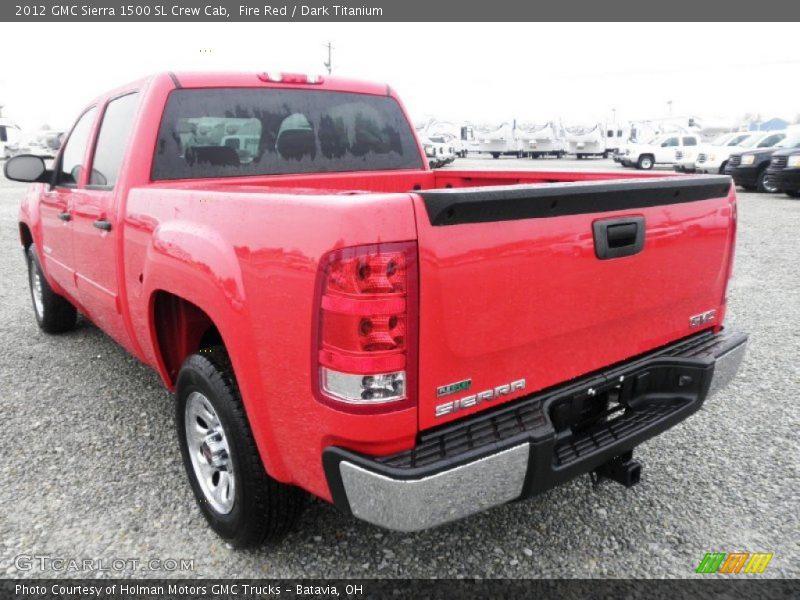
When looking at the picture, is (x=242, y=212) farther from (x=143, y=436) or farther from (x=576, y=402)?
(x=143, y=436)

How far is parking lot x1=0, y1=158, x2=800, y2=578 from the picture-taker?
8.28ft

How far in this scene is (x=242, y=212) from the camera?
83.4 inches

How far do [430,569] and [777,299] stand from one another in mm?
5515

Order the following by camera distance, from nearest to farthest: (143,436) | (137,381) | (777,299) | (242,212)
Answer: (242,212) → (143,436) → (137,381) → (777,299)

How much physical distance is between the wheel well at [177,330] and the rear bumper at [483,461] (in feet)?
3.48

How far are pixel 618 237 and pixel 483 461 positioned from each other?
95 centimetres

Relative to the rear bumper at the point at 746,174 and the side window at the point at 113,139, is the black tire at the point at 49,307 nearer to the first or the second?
the side window at the point at 113,139

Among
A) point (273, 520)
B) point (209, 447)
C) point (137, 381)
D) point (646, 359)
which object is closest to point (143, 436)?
point (137, 381)

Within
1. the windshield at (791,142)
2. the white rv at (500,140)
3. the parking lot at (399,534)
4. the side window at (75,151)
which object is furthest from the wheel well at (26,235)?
the white rv at (500,140)

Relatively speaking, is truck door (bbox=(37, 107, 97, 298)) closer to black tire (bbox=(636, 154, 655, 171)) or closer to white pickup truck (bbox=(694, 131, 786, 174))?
white pickup truck (bbox=(694, 131, 786, 174))

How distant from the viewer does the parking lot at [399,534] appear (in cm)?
252

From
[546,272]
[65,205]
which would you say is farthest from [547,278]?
[65,205]

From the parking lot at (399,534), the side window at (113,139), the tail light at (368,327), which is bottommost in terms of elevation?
the parking lot at (399,534)

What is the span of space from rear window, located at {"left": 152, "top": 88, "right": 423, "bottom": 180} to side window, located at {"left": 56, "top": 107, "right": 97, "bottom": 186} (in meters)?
1.04
